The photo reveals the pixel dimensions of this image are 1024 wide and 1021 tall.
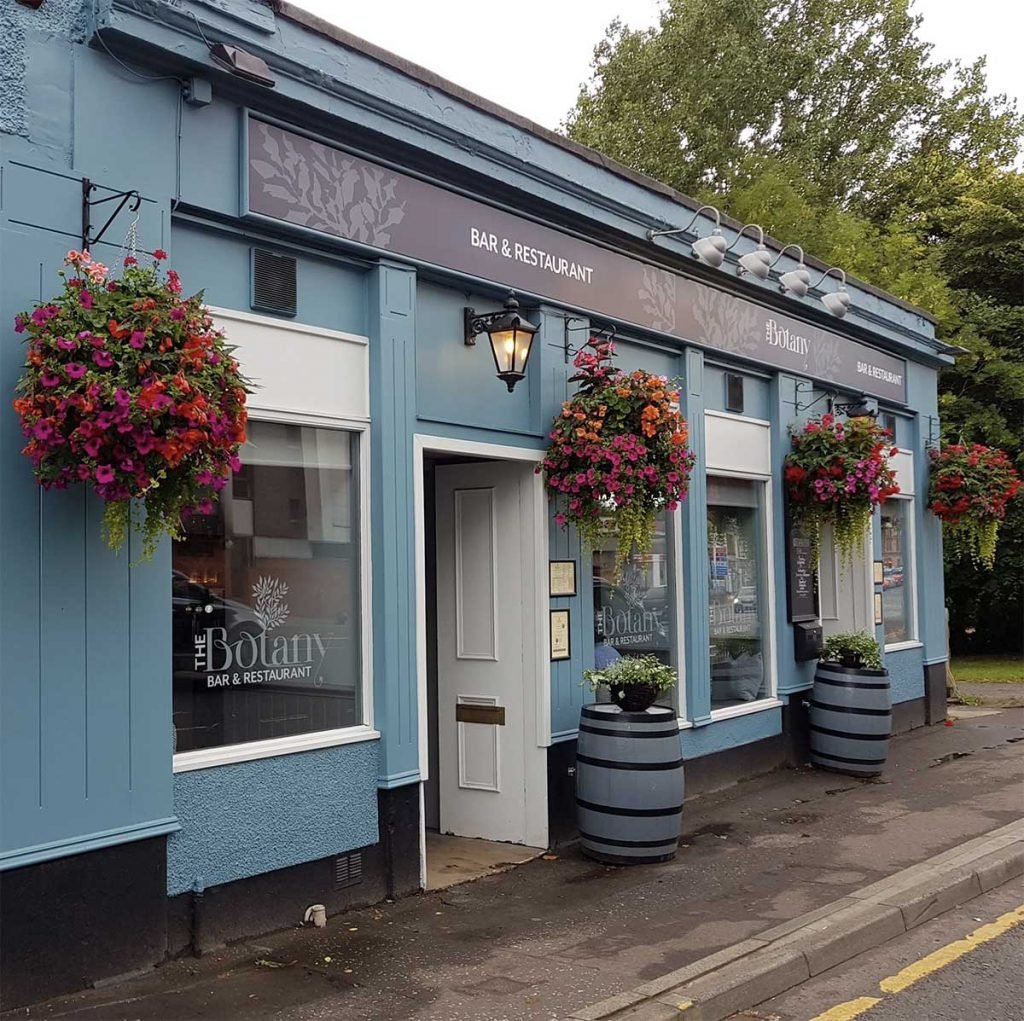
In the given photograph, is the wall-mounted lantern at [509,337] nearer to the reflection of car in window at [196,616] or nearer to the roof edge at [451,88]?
the roof edge at [451,88]

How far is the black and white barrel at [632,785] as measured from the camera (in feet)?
22.9

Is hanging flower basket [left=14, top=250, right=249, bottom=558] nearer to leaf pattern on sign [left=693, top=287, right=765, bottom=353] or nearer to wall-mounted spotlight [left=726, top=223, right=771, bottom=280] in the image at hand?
leaf pattern on sign [left=693, top=287, right=765, bottom=353]

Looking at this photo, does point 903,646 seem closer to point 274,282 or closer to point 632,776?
point 632,776

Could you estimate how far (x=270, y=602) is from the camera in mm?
5996

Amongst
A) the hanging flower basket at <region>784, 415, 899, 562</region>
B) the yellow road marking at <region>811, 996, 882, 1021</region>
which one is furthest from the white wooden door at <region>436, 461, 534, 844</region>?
the hanging flower basket at <region>784, 415, 899, 562</region>

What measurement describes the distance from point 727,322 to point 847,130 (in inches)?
698

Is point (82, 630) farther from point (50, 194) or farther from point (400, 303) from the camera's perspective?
point (400, 303)

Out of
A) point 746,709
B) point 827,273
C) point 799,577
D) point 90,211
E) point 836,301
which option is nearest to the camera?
point 90,211

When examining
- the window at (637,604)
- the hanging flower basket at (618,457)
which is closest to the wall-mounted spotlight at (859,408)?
the window at (637,604)

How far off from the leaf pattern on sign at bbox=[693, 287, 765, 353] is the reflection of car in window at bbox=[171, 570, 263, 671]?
504 cm

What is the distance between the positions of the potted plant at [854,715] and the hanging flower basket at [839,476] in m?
1.26

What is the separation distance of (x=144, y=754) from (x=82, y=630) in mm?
663

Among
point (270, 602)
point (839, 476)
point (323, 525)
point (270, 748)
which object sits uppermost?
point (839, 476)

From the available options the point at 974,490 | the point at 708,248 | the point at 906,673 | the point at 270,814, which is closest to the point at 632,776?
the point at 270,814
